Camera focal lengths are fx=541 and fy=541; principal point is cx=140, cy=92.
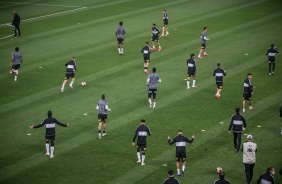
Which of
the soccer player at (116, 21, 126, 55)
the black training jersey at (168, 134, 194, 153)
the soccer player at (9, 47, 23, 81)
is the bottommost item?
the black training jersey at (168, 134, 194, 153)

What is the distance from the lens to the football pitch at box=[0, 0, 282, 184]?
923 inches

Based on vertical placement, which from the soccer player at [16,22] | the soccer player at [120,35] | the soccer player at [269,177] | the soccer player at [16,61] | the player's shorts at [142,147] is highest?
the soccer player at [16,22]

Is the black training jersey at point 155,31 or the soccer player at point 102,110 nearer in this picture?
the soccer player at point 102,110

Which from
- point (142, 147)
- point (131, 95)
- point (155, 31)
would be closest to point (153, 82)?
point (131, 95)

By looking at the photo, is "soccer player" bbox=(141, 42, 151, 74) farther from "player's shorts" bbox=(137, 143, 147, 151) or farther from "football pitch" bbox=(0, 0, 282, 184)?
"player's shorts" bbox=(137, 143, 147, 151)

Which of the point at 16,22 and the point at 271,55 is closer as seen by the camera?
the point at 271,55

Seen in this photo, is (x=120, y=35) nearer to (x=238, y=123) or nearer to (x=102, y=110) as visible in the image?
(x=102, y=110)

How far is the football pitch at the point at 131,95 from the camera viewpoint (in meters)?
23.5

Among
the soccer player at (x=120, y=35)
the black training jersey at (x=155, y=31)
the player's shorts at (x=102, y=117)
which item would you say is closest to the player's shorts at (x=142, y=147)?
the player's shorts at (x=102, y=117)

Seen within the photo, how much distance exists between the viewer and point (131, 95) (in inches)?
1266

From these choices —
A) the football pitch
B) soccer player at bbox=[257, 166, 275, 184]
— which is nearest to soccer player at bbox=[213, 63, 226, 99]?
the football pitch

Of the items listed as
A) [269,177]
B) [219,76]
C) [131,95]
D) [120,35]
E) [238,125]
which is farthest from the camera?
[120,35]

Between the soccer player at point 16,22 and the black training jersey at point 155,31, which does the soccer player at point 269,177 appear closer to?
the black training jersey at point 155,31

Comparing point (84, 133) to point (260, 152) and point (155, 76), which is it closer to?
point (155, 76)
